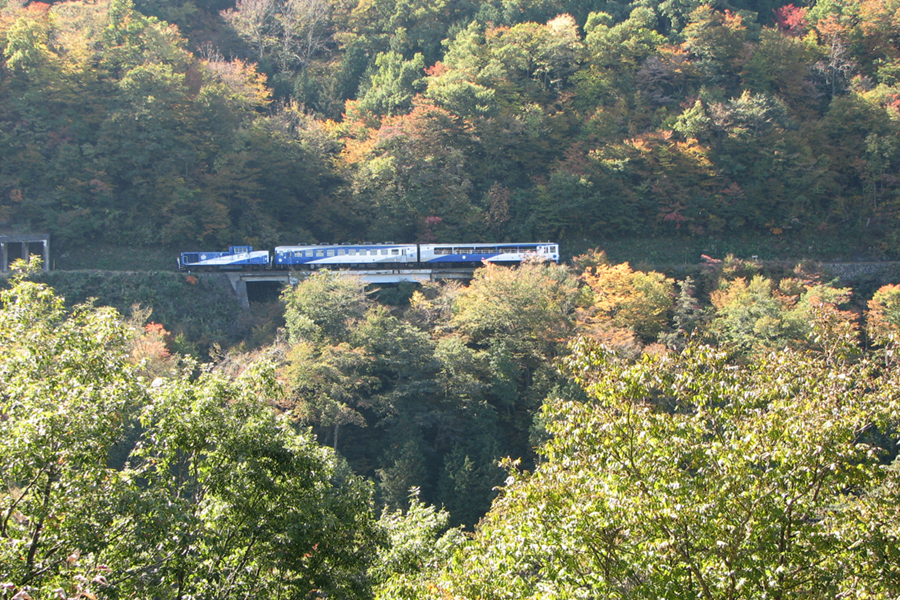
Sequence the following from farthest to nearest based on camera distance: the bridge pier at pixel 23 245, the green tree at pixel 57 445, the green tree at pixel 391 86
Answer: the green tree at pixel 391 86
the bridge pier at pixel 23 245
the green tree at pixel 57 445

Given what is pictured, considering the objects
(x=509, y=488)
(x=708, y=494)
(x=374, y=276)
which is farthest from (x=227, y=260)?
(x=708, y=494)

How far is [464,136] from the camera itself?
1443 inches

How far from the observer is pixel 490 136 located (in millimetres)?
36594

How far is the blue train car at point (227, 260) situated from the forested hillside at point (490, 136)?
4.99 feet

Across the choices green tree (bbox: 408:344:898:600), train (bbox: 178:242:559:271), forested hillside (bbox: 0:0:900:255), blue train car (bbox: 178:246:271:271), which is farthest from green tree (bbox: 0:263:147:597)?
forested hillside (bbox: 0:0:900:255)

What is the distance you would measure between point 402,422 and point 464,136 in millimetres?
18167

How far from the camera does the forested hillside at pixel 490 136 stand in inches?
1288

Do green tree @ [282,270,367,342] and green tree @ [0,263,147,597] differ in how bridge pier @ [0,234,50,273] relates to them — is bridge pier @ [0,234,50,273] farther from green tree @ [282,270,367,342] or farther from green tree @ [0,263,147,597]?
green tree @ [0,263,147,597]

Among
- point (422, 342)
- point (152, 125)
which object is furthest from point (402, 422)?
point (152, 125)

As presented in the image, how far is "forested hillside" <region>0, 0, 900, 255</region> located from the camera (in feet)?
107

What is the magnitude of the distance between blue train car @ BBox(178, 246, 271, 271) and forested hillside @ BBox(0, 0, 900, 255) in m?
1.52

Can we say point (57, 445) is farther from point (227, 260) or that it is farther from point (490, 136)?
point (490, 136)

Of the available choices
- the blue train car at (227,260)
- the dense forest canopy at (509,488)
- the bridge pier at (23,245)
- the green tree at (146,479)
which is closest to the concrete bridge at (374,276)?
the blue train car at (227,260)

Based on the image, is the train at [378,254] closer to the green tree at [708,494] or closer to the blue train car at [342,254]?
the blue train car at [342,254]
